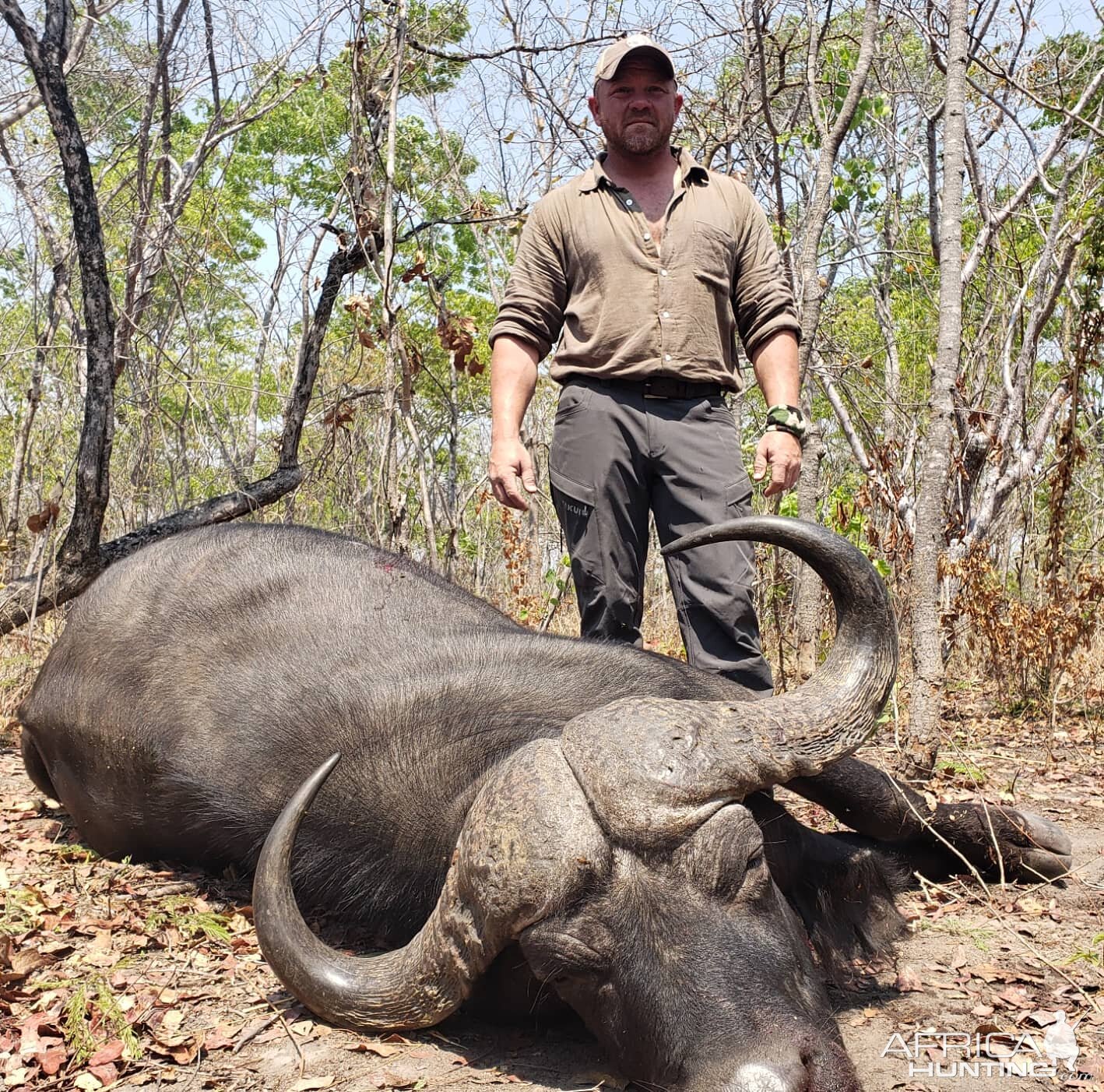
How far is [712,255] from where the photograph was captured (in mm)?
4066

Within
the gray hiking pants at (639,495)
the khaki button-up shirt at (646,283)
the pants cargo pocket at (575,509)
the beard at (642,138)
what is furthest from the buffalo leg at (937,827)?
the beard at (642,138)

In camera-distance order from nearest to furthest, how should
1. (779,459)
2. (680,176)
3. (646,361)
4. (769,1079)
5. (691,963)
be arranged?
(769,1079) → (691,963) → (779,459) → (646,361) → (680,176)

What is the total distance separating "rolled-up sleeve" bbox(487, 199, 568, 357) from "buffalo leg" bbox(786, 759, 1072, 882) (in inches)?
77.3

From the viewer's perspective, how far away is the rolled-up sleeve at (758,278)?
4.17 metres

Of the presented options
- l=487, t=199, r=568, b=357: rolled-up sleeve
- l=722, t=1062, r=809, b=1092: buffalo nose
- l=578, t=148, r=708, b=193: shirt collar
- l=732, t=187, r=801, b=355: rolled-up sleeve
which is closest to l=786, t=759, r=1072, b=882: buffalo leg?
l=722, t=1062, r=809, b=1092: buffalo nose

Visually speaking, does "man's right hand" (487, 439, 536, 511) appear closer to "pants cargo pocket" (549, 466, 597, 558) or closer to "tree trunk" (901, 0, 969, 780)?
"pants cargo pocket" (549, 466, 597, 558)

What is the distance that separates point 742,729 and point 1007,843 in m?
1.66

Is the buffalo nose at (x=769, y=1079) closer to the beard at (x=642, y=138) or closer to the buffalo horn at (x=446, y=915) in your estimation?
the buffalo horn at (x=446, y=915)

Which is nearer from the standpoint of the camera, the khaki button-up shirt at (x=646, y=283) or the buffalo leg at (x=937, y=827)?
the buffalo leg at (x=937, y=827)

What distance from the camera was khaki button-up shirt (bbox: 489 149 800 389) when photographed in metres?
3.98

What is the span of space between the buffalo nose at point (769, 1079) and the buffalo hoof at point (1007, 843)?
1.80 metres

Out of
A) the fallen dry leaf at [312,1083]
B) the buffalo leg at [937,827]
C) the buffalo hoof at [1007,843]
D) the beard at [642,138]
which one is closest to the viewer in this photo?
the fallen dry leaf at [312,1083]

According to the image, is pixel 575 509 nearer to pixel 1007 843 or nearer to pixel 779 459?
pixel 779 459

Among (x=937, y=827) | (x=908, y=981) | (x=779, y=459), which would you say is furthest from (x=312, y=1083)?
(x=779, y=459)
